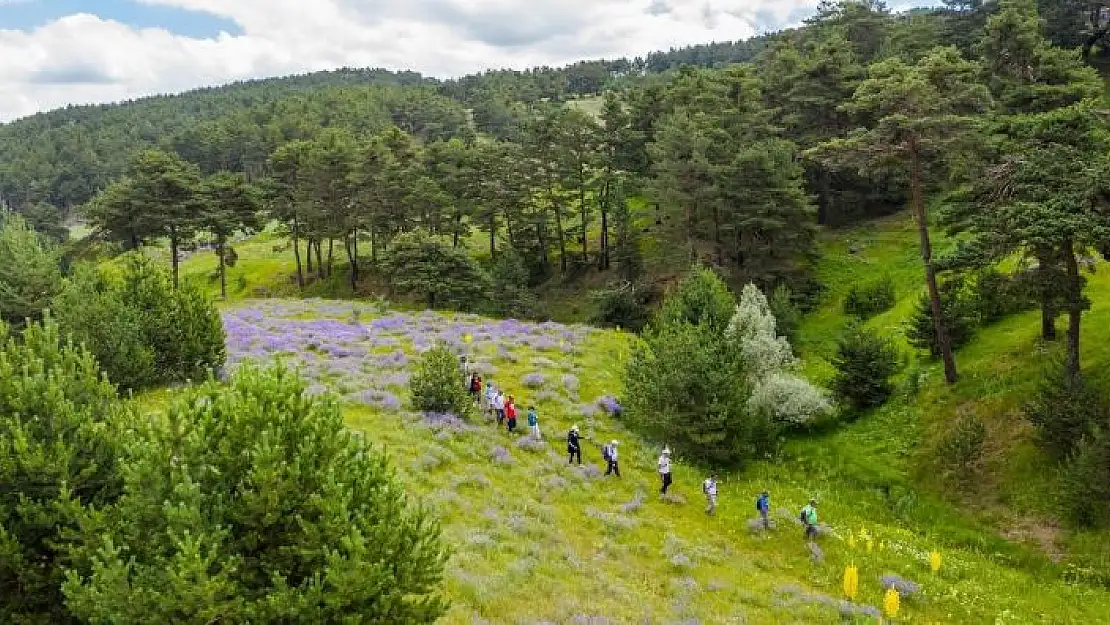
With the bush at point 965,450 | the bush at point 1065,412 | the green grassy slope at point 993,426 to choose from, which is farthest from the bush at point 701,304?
the bush at point 1065,412

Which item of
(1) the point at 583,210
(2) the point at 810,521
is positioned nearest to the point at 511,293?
(1) the point at 583,210

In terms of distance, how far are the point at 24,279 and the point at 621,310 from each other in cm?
3928

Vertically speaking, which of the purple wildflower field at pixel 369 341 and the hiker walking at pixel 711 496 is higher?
the purple wildflower field at pixel 369 341

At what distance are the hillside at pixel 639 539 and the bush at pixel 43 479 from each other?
7.85m

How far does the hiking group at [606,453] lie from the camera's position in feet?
82.0

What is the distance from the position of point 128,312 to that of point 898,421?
33973 millimetres

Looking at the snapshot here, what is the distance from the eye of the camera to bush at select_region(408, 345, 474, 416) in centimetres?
3077

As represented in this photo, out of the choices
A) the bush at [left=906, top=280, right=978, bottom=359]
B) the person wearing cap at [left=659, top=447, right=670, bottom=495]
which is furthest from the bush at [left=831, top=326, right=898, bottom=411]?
the person wearing cap at [left=659, top=447, right=670, bottom=495]

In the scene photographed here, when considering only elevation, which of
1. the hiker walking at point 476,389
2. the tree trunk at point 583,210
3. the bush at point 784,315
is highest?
the tree trunk at point 583,210

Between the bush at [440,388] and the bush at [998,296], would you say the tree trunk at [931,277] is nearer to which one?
the bush at [998,296]

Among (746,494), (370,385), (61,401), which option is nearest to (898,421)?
(746,494)

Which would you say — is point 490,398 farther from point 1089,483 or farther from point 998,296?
point 998,296

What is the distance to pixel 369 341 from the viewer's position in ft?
146

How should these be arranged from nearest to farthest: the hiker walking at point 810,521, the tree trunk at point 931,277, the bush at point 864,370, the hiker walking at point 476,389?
the hiker walking at point 810,521
the tree trunk at point 931,277
the hiker walking at point 476,389
the bush at point 864,370
